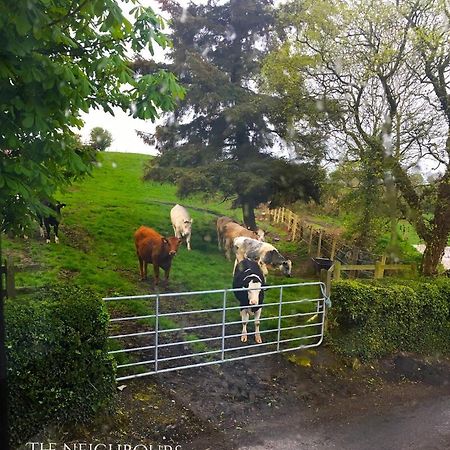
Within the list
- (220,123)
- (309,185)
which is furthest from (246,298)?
(220,123)

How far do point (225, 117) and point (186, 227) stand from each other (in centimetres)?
115

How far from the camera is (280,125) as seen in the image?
5.07 metres

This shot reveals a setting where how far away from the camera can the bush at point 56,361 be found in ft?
9.02

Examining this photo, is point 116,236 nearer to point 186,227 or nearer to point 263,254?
point 186,227

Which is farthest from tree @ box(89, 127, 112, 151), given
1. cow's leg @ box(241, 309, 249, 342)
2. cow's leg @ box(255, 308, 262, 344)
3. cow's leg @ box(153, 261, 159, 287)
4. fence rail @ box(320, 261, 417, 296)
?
fence rail @ box(320, 261, 417, 296)

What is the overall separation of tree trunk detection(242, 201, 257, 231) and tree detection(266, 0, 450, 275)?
1.26 meters

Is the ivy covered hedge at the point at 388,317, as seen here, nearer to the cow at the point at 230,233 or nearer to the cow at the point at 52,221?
the cow at the point at 230,233

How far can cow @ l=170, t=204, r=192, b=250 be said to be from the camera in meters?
4.62

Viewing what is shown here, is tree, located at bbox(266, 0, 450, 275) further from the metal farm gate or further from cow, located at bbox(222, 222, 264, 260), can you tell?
cow, located at bbox(222, 222, 264, 260)

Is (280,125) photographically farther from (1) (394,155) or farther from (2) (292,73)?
(1) (394,155)

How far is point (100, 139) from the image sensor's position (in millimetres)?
3508

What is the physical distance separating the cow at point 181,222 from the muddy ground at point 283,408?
129cm

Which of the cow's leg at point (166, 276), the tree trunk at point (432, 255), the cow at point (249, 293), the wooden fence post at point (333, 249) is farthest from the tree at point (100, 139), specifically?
the tree trunk at point (432, 255)

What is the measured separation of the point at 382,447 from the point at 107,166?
2.80m
